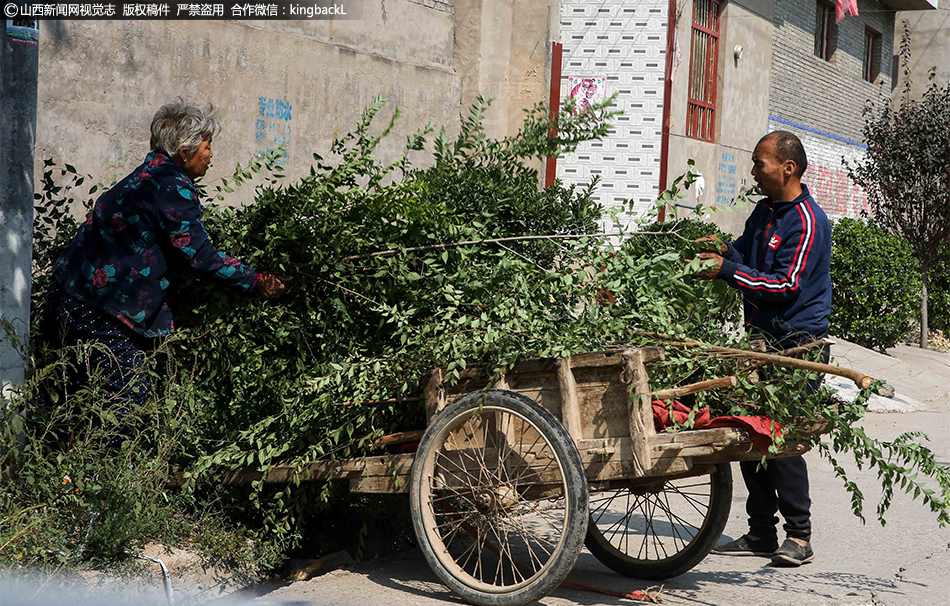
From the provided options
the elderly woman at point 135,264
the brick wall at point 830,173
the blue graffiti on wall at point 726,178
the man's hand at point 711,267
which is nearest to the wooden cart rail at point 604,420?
the man's hand at point 711,267

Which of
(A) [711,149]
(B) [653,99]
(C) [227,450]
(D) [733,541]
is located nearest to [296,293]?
(C) [227,450]

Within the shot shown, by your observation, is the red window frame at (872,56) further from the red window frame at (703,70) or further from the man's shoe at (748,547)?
the man's shoe at (748,547)

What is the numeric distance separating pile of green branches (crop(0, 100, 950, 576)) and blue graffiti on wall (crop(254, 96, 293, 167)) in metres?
Result: 4.21

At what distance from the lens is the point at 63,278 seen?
4.18m

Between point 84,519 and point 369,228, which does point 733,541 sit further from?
point 84,519

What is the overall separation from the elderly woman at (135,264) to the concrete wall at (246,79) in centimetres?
279

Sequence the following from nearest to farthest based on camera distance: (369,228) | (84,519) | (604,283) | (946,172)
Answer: (84,519) < (604,283) < (369,228) < (946,172)

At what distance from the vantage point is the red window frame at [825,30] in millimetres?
18719

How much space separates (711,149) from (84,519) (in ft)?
41.6

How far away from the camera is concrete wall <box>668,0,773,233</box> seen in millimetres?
13906

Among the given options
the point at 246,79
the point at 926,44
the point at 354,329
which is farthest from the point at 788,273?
the point at 926,44

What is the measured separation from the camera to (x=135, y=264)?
4.11 metres

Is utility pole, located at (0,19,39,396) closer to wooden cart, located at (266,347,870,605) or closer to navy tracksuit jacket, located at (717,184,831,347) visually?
wooden cart, located at (266,347,870,605)

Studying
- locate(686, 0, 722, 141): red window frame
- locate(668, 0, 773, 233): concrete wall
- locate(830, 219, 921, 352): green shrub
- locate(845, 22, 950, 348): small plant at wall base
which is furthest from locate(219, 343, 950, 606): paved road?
locate(845, 22, 950, 348): small plant at wall base
